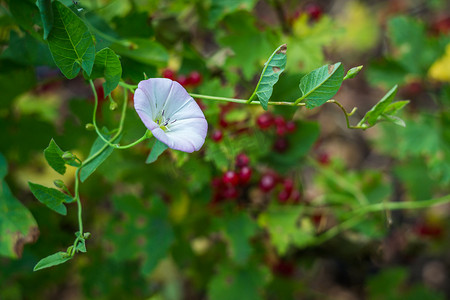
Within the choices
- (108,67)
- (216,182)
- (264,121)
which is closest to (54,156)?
(108,67)

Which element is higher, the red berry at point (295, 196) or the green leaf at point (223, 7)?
the green leaf at point (223, 7)

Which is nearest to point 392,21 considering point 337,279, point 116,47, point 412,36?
point 412,36

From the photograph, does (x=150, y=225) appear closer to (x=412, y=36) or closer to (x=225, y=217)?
(x=225, y=217)

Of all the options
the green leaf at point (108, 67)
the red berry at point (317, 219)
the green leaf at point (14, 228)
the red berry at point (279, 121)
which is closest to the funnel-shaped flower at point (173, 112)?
the green leaf at point (108, 67)

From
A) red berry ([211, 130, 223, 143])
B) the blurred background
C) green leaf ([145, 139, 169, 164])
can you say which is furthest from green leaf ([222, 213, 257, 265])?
green leaf ([145, 139, 169, 164])

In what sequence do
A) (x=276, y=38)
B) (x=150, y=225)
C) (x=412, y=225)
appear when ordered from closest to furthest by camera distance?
(x=276, y=38) < (x=150, y=225) < (x=412, y=225)

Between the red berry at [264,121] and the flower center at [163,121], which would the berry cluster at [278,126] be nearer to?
the red berry at [264,121]
